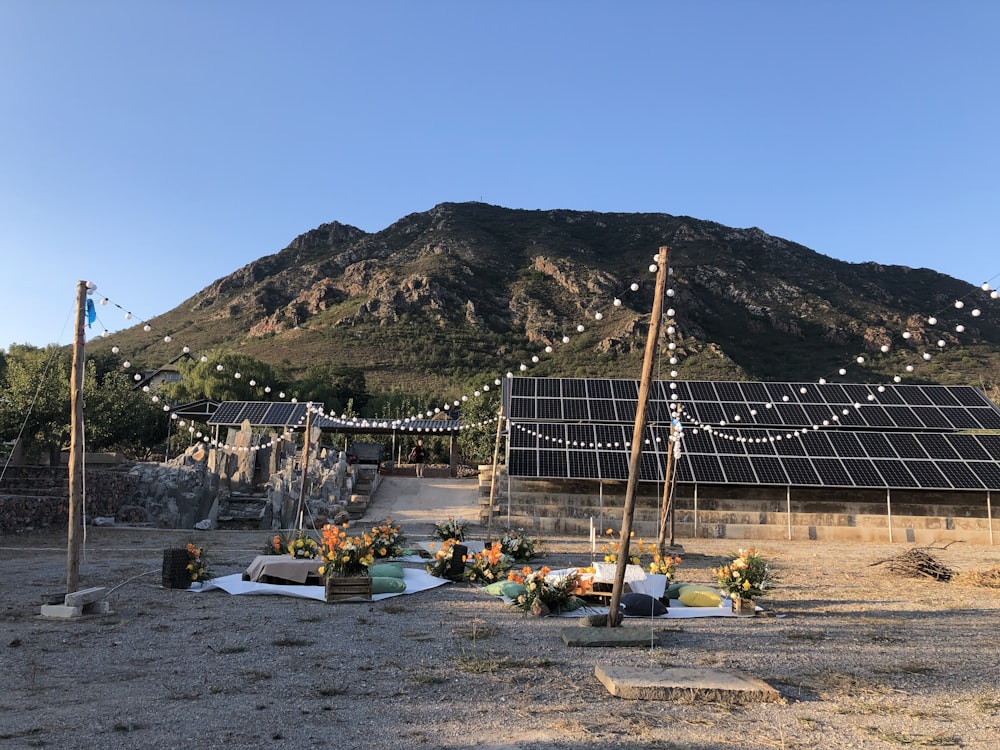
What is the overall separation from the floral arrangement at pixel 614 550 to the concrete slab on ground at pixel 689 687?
117 inches

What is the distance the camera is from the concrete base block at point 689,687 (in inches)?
238

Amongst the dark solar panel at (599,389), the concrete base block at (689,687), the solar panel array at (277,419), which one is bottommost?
the concrete base block at (689,687)

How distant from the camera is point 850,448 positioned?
77.0ft

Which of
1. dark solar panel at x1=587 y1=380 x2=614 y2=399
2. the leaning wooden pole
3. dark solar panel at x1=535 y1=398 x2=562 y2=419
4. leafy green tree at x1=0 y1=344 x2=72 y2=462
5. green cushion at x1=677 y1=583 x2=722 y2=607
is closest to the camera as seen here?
the leaning wooden pole

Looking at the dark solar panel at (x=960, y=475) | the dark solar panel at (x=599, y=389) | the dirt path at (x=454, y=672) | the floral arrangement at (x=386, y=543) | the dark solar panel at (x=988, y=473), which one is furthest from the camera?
the dark solar panel at (x=599, y=389)

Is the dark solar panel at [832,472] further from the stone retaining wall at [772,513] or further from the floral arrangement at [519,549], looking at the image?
the floral arrangement at [519,549]

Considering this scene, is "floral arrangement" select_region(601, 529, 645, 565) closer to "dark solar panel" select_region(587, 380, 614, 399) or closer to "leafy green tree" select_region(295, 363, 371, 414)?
"dark solar panel" select_region(587, 380, 614, 399)

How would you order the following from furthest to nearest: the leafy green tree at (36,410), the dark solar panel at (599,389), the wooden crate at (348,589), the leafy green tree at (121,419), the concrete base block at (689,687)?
the leafy green tree at (121,419)
the leafy green tree at (36,410)
the dark solar panel at (599,389)
the wooden crate at (348,589)
the concrete base block at (689,687)

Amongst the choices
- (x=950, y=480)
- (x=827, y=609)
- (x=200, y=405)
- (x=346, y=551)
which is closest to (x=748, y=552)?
(x=827, y=609)

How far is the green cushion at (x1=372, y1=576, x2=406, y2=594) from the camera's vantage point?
11.6m

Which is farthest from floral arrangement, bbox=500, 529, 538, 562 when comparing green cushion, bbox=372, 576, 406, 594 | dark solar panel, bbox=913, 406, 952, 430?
dark solar panel, bbox=913, 406, 952, 430

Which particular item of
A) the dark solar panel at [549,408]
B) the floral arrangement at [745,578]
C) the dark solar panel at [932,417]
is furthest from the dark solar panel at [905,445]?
the floral arrangement at [745,578]

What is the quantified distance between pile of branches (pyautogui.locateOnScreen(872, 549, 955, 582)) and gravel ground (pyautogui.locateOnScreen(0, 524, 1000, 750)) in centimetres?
189

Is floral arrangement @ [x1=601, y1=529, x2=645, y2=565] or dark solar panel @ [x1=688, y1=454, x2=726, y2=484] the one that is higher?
dark solar panel @ [x1=688, y1=454, x2=726, y2=484]
